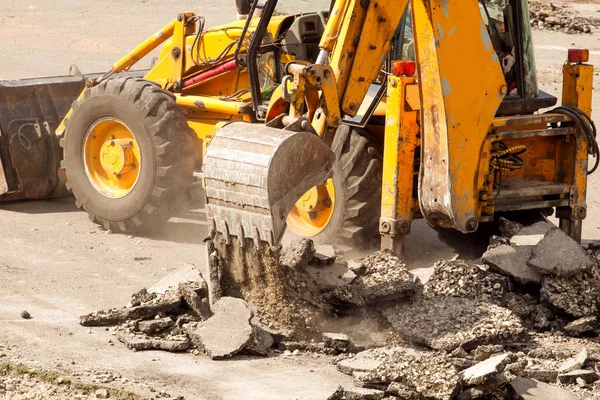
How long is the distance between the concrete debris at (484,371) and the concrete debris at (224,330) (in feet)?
4.34

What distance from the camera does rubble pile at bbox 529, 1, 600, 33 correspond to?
819 inches

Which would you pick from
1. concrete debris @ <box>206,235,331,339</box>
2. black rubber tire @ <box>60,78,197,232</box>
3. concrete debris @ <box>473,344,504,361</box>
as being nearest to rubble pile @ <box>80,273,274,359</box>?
concrete debris @ <box>206,235,331,339</box>

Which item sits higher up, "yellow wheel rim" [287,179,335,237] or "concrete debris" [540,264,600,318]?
"yellow wheel rim" [287,179,335,237]

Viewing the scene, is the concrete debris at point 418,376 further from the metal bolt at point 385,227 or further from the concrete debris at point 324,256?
the metal bolt at point 385,227

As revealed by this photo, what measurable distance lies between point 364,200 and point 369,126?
59 cm

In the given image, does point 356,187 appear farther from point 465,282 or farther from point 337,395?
point 337,395

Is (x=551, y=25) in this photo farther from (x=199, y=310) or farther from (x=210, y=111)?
(x=199, y=310)

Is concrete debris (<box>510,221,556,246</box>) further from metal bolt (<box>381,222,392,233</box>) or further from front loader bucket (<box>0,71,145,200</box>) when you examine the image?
front loader bucket (<box>0,71,145,200</box>)

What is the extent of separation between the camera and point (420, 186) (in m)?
7.45

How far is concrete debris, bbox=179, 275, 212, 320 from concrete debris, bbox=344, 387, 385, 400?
1.49m

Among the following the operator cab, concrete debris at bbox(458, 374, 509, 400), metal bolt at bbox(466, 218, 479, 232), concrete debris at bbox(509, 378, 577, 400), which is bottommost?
concrete debris at bbox(509, 378, 577, 400)

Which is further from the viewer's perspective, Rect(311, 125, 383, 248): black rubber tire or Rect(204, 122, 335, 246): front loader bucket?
Rect(311, 125, 383, 248): black rubber tire

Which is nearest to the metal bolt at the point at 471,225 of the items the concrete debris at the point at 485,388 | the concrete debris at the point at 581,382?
the concrete debris at the point at 581,382

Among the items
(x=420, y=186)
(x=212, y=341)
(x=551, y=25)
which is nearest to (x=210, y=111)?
(x=420, y=186)
